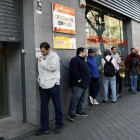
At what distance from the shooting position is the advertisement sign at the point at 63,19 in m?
4.79

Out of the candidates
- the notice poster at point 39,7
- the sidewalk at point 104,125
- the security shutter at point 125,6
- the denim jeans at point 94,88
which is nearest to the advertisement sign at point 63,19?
the notice poster at point 39,7

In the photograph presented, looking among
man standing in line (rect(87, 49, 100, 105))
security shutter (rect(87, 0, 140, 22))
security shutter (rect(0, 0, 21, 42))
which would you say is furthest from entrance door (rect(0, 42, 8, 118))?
security shutter (rect(87, 0, 140, 22))

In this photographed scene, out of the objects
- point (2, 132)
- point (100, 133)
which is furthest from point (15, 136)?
point (100, 133)

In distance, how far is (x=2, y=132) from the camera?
3.99 metres

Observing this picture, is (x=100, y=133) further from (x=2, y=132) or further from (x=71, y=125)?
(x=2, y=132)

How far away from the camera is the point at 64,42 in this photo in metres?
5.07

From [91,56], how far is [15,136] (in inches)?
130

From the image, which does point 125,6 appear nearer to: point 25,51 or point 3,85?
point 25,51

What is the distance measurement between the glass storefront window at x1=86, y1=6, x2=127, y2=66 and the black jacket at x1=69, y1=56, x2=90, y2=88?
7.34ft

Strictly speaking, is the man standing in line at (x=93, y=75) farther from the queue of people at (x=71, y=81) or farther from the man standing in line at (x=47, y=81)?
the man standing in line at (x=47, y=81)

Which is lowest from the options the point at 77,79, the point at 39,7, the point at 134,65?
the point at 77,79

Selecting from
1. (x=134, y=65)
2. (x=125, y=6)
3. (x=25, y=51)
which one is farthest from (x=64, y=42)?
(x=125, y=6)

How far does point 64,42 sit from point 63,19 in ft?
1.98

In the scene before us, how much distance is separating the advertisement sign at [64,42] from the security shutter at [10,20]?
929 millimetres
